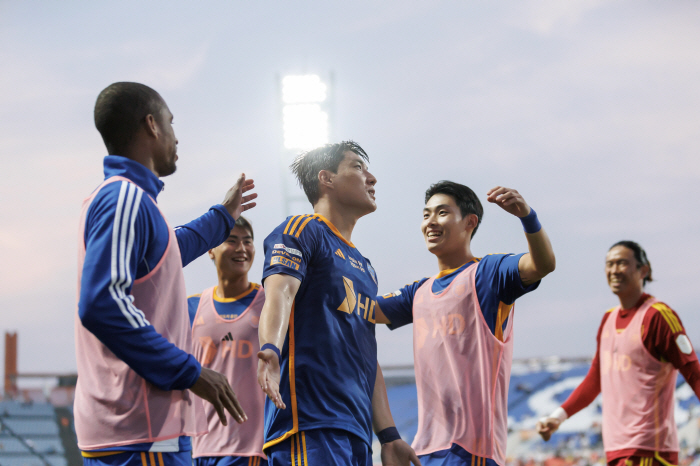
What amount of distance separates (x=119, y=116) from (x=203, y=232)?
0.63 meters

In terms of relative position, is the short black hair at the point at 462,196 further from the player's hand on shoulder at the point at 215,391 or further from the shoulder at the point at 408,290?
the player's hand on shoulder at the point at 215,391

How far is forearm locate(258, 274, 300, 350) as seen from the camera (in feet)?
9.04

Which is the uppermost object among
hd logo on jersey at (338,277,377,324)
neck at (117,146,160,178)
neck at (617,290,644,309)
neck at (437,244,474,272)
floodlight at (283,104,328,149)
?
floodlight at (283,104,328,149)

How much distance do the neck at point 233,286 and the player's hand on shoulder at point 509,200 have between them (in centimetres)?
274

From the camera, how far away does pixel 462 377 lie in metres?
4.02

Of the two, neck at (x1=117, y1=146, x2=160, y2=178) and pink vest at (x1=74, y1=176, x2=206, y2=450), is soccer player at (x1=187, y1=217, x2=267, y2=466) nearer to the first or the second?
pink vest at (x1=74, y1=176, x2=206, y2=450)

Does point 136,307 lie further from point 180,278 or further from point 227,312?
point 227,312

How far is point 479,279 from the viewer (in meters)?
4.13

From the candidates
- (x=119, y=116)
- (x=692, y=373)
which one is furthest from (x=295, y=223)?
(x=692, y=373)

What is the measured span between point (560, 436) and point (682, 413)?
2.76m

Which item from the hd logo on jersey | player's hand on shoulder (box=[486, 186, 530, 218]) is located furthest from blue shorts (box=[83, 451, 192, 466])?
player's hand on shoulder (box=[486, 186, 530, 218])

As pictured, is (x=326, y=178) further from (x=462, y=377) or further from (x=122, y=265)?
(x=122, y=265)

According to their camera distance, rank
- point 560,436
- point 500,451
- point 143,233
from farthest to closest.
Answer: point 560,436 < point 500,451 < point 143,233

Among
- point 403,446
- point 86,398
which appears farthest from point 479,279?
point 86,398
